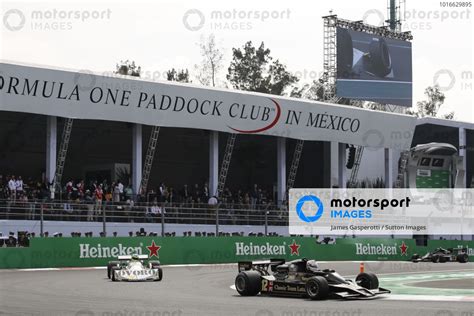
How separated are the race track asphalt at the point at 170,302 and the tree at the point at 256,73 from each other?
63.6 meters

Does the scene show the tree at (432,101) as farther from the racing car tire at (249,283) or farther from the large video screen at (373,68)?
the racing car tire at (249,283)

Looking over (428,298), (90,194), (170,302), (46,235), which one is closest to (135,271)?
(170,302)

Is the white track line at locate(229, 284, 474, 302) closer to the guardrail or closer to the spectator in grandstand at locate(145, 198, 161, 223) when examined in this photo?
the guardrail

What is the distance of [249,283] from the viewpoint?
701 inches

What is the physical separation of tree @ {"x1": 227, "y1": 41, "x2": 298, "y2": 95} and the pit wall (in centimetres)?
4423

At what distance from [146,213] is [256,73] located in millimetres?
51528

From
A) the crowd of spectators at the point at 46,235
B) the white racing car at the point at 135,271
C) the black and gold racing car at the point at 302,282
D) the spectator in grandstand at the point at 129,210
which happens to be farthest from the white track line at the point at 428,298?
Answer: the spectator in grandstand at the point at 129,210

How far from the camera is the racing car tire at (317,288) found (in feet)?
54.6

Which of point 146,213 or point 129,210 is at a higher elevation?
point 129,210

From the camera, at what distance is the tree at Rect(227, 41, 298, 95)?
8600cm

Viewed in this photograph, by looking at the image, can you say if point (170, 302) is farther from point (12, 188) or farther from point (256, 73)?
point (256, 73)

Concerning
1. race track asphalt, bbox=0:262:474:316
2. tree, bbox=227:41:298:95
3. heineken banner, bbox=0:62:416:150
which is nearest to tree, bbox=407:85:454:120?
tree, bbox=227:41:298:95

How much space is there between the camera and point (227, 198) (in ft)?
141

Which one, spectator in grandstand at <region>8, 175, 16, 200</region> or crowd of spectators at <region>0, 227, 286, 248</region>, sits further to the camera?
spectator in grandstand at <region>8, 175, 16, 200</region>
